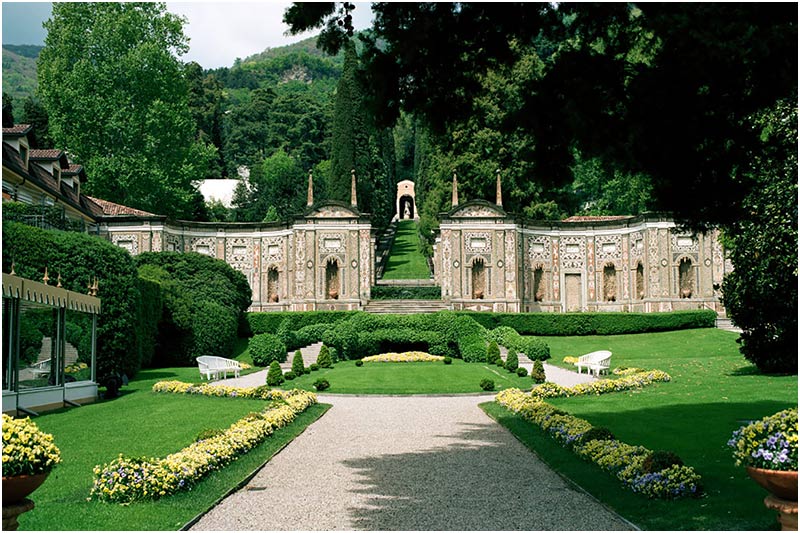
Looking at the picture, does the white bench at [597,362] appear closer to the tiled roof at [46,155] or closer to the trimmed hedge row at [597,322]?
the trimmed hedge row at [597,322]

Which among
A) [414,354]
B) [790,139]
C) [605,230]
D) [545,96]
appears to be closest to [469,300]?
[605,230]

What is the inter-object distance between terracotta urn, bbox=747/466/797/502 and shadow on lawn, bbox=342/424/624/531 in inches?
81.6

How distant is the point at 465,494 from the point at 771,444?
4.27 meters

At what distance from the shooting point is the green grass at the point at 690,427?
27.9 ft

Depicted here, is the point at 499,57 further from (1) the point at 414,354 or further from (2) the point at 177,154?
(2) the point at 177,154

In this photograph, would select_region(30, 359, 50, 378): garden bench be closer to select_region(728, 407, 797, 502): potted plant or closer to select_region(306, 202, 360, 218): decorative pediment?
select_region(728, 407, 797, 502): potted plant

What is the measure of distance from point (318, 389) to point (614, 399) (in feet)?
28.8

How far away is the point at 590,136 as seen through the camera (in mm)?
8586

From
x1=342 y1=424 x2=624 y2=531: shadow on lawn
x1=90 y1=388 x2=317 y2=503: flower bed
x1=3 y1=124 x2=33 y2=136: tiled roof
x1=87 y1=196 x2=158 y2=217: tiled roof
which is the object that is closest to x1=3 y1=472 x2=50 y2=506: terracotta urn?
x1=90 y1=388 x2=317 y2=503: flower bed

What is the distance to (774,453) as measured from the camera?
6488 mm

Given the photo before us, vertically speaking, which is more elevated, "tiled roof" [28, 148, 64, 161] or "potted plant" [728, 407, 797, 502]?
"tiled roof" [28, 148, 64, 161]

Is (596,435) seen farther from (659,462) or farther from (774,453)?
(774,453)

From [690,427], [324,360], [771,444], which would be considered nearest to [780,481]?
[771,444]

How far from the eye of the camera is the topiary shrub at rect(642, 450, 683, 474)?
9.73 meters
